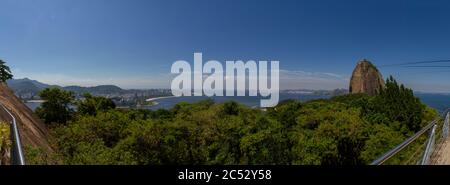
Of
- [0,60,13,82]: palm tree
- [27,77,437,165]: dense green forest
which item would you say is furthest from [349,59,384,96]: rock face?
[0,60,13,82]: palm tree

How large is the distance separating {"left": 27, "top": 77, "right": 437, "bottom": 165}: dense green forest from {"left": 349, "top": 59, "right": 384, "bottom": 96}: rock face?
66.7 metres

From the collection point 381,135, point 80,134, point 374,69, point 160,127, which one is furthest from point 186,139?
point 374,69

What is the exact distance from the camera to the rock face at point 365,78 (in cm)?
10256

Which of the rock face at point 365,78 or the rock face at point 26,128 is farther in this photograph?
the rock face at point 365,78

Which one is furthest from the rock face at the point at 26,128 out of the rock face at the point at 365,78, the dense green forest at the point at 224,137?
the rock face at the point at 365,78

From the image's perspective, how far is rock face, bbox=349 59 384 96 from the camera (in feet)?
336

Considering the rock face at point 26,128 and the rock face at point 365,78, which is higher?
the rock face at point 365,78

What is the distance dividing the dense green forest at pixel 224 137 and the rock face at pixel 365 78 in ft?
219

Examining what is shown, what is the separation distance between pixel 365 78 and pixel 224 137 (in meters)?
92.0

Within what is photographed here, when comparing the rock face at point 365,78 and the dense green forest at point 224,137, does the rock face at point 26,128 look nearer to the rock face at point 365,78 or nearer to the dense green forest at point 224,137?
the dense green forest at point 224,137

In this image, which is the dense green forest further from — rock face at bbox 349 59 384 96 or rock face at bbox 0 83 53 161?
rock face at bbox 349 59 384 96

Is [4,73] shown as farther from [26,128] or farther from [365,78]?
[365,78]
